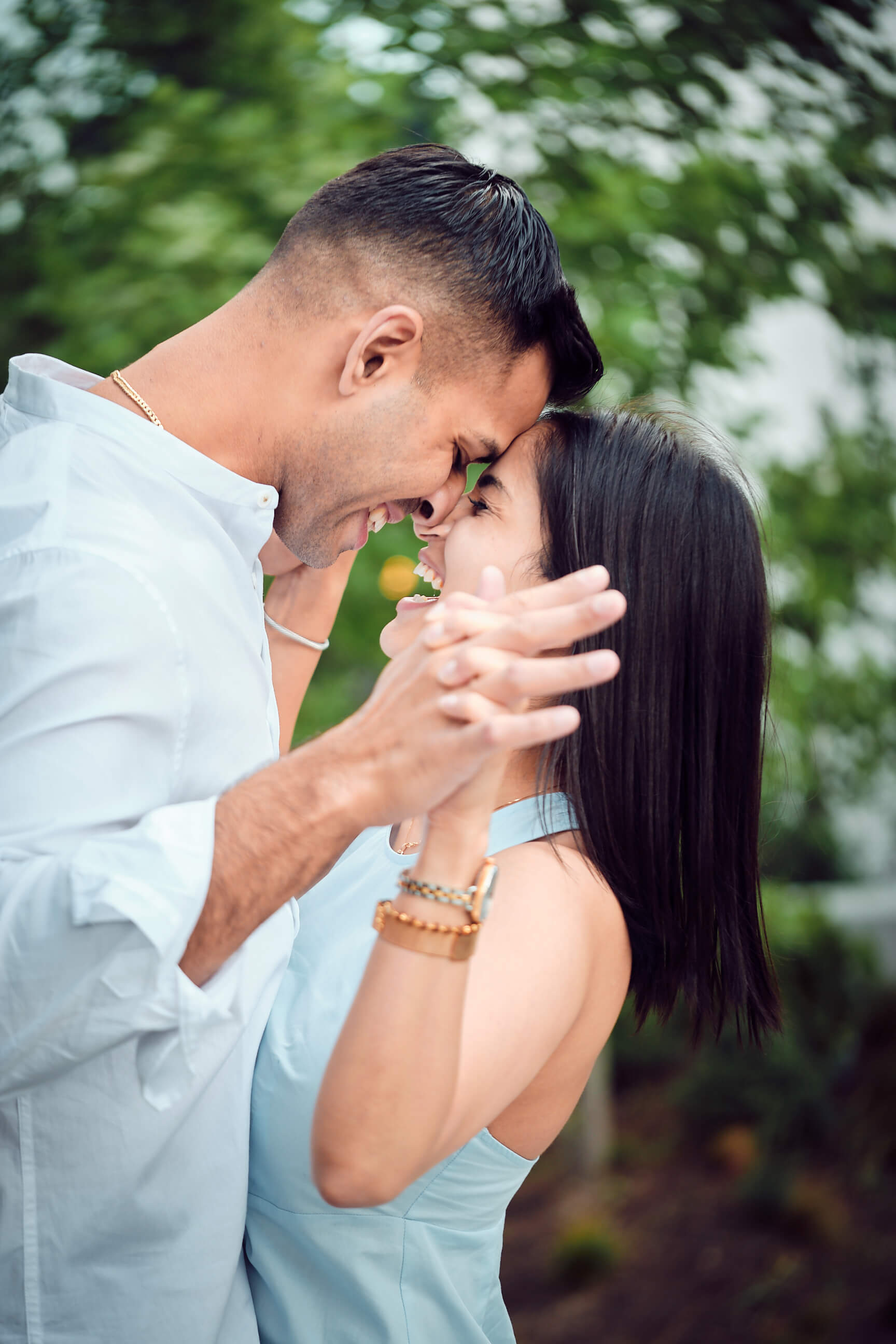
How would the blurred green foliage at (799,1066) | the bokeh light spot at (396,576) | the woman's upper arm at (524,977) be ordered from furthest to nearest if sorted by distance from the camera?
→ the blurred green foliage at (799,1066)
the bokeh light spot at (396,576)
the woman's upper arm at (524,977)

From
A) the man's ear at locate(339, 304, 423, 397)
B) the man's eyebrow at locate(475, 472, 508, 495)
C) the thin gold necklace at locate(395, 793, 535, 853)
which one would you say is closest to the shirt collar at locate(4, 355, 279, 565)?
the man's ear at locate(339, 304, 423, 397)

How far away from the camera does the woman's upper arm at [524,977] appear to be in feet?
4.73

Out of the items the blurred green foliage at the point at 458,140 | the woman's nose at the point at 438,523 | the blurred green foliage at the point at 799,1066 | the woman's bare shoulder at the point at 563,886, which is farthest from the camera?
the blurred green foliage at the point at 799,1066

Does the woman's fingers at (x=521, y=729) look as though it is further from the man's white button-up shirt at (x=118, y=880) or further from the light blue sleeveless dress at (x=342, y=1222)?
the light blue sleeveless dress at (x=342, y=1222)

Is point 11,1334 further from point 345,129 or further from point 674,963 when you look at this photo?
point 345,129

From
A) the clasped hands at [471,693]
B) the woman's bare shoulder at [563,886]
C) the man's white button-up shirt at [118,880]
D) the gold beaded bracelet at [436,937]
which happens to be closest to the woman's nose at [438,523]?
the man's white button-up shirt at [118,880]

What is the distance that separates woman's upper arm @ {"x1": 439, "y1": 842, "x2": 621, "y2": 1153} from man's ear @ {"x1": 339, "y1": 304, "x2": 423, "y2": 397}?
94 cm

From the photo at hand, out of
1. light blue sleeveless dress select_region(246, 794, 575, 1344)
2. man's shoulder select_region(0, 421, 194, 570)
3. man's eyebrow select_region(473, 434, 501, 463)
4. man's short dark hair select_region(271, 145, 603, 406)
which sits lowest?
light blue sleeveless dress select_region(246, 794, 575, 1344)

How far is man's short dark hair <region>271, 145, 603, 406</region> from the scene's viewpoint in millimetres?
2035

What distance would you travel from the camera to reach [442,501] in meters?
2.15

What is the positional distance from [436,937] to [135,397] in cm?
116

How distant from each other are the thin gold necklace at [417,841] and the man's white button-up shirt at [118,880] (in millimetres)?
292

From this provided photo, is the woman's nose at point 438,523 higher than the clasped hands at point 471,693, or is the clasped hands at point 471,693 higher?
the clasped hands at point 471,693

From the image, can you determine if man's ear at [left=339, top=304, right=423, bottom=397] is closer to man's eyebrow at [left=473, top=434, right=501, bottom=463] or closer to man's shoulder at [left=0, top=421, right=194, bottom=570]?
man's eyebrow at [left=473, top=434, right=501, bottom=463]
